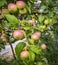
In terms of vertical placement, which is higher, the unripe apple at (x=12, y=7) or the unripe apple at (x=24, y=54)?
the unripe apple at (x=12, y=7)

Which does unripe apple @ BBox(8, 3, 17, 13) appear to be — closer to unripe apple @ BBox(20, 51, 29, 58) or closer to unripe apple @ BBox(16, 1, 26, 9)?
unripe apple @ BBox(16, 1, 26, 9)

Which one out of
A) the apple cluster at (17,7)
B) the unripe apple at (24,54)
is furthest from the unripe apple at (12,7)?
the unripe apple at (24,54)

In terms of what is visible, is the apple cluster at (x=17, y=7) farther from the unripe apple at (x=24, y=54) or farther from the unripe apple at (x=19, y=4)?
the unripe apple at (x=24, y=54)

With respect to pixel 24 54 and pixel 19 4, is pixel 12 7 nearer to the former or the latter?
pixel 19 4

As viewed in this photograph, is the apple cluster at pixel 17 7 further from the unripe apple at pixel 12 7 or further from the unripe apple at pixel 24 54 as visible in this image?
the unripe apple at pixel 24 54

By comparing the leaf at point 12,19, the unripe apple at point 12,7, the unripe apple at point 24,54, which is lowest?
the unripe apple at point 24,54

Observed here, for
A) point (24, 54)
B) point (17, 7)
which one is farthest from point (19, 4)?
point (24, 54)

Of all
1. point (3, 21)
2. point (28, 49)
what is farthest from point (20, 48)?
point (3, 21)

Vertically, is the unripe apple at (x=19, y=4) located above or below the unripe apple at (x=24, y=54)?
above

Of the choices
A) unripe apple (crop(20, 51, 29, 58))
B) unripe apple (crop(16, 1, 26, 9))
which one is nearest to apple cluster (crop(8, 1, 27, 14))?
unripe apple (crop(16, 1, 26, 9))

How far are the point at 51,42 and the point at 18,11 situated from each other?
2.33 metres

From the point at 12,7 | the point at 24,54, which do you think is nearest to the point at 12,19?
the point at 12,7

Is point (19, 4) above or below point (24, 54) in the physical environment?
above

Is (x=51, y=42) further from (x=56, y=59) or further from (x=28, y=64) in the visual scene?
(x=28, y=64)
